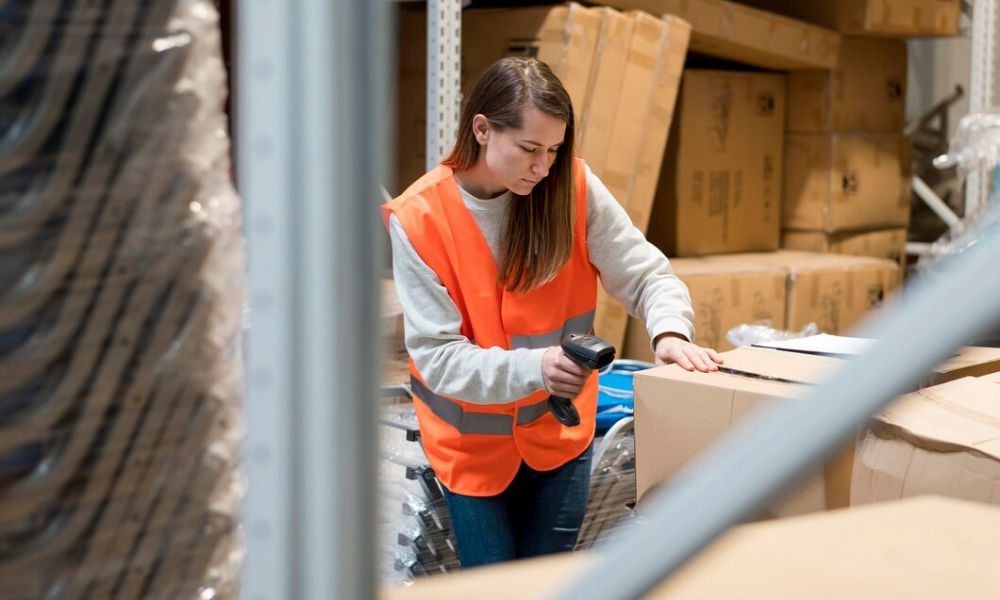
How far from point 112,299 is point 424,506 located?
1.45 m

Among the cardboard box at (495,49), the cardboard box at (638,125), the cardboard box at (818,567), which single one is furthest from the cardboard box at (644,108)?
the cardboard box at (818,567)

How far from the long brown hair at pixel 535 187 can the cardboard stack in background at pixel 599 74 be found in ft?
4.45

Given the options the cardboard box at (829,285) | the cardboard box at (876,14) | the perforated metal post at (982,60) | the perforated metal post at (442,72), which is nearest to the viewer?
the perforated metal post at (442,72)

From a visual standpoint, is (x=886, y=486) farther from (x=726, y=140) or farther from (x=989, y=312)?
(x=726, y=140)

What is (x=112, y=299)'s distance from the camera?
78cm

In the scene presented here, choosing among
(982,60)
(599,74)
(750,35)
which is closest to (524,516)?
(599,74)

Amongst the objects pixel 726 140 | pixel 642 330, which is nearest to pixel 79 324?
pixel 642 330

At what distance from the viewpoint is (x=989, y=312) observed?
0.58 meters

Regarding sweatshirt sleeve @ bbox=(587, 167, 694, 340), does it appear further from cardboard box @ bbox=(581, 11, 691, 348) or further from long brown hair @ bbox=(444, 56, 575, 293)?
cardboard box @ bbox=(581, 11, 691, 348)

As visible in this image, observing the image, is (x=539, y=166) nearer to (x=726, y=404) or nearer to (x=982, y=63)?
(x=726, y=404)

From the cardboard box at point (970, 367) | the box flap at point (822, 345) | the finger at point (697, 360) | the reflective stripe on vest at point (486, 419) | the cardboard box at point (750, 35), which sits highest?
the cardboard box at point (750, 35)

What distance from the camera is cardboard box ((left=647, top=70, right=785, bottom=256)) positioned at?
12.9 feet

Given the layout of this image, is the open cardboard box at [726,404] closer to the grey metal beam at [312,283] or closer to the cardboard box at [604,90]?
the grey metal beam at [312,283]

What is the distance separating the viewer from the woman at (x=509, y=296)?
1783 mm
